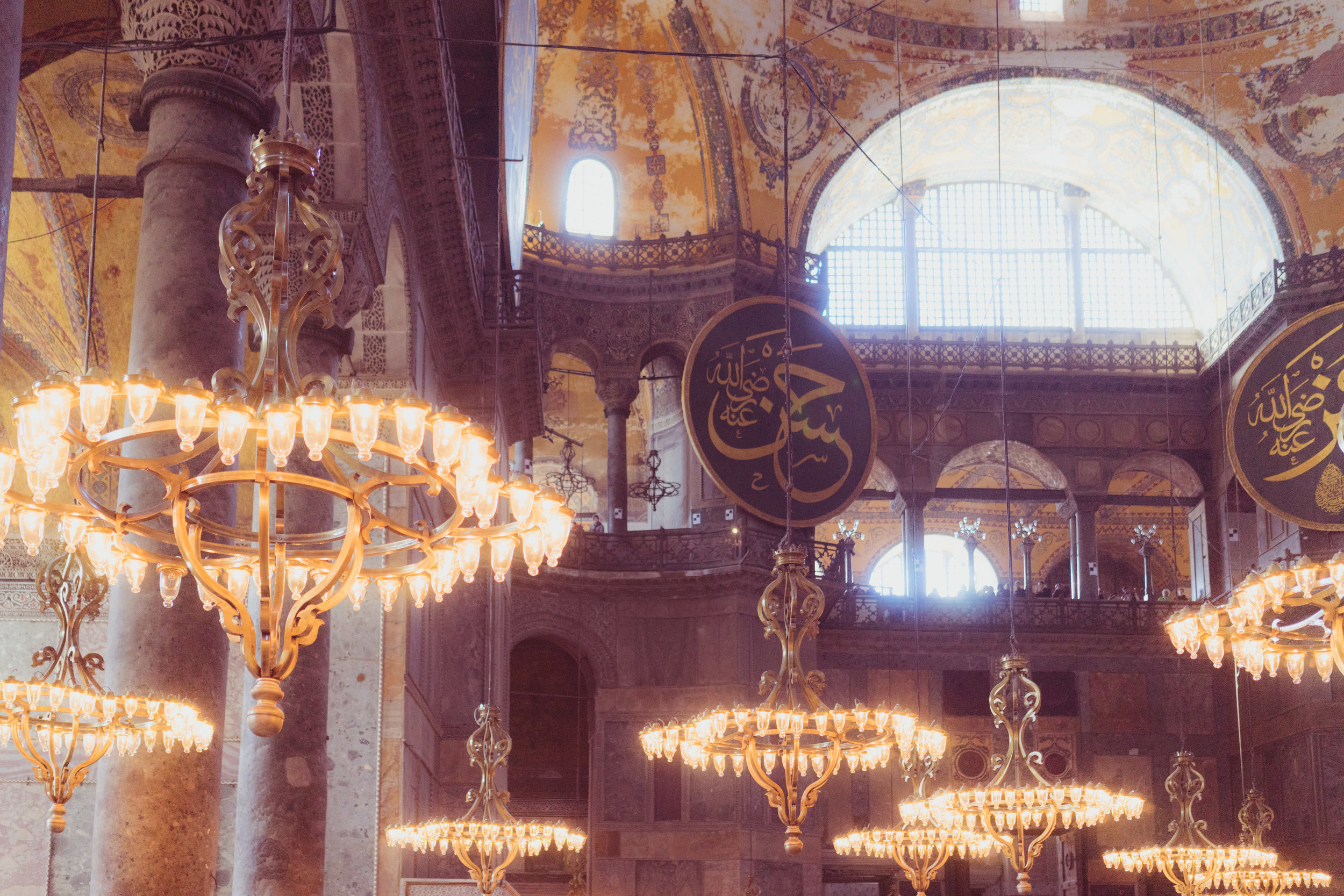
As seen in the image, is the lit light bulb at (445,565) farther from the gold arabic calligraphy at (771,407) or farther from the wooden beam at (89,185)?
the gold arabic calligraphy at (771,407)

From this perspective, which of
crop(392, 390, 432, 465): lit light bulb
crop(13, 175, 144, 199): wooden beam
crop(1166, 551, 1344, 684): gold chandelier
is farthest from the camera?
crop(1166, 551, 1344, 684): gold chandelier

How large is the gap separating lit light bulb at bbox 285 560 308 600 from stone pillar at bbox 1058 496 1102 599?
1410 cm

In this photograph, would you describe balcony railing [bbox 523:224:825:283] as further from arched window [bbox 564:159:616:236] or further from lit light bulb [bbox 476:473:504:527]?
lit light bulb [bbox 476:473:504:527]

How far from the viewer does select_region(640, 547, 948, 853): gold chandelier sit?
20.7 ft

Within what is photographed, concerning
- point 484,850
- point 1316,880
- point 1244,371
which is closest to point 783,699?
point 484,850

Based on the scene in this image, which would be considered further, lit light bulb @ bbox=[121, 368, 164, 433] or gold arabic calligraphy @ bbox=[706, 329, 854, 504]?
gold arabic calligraphy @ bbox=[706, 329, 854, 504]

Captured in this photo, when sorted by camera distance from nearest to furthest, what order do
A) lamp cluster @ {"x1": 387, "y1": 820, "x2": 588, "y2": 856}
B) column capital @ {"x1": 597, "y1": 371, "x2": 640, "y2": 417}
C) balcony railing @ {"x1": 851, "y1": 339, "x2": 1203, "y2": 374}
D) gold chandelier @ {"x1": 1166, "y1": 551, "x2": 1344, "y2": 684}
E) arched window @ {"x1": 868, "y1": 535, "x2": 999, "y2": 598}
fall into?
gold chandelier @ {"x1": 1166, "y1": 551, "x2": 1344, "y2": 684}, lamp cluster @ {"x1": 387, "y1": 820, "x2": 588, "y2": 856}, column capital @ {"x1": 597, "y1": 371, "x2": 640, "y2": 417}, balcony railing @ {"x1": 851, "y1": 339, "x2": 1203, "y2": 374}, arched window @ {"x1": 868, "y1": 535, "x2": 999, "y2": 598}

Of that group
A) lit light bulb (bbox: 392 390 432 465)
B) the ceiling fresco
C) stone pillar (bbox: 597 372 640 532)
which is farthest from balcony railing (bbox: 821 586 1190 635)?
lit light bulb (bbox: 392 390 432 465)

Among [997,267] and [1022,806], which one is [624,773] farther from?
[997,267]

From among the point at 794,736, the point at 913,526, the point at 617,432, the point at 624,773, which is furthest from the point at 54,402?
the point at 913,526

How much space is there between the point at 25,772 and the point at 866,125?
11.3 m

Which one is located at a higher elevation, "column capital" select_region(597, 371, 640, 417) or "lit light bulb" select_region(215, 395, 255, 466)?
"column capital" select_region(597, 371, 640, 417)

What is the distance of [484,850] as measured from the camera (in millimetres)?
8164

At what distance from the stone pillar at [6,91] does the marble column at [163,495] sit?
130cm
